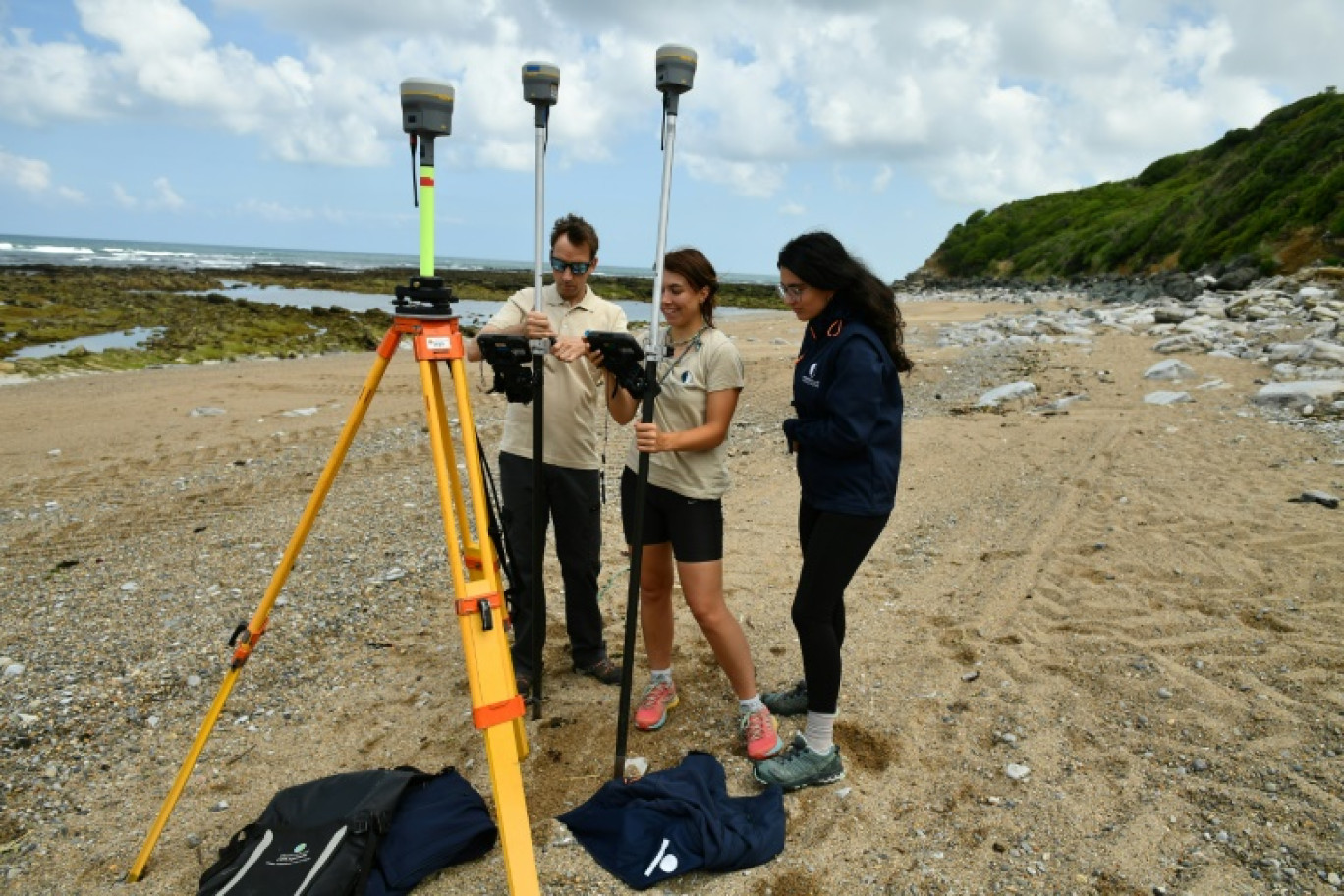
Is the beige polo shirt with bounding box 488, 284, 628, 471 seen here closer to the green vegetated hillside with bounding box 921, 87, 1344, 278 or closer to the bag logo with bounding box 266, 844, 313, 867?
the bag logo with bounding box 266, 844, 313, 867

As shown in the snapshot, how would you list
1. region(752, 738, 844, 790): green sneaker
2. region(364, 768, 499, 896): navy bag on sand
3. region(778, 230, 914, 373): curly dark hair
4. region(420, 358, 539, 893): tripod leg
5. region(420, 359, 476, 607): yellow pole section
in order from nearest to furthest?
region(420, 358, 539, 893): tripod leg < region(420, 359, 476, 607): yellow pole section < region(364, 768, 499, 896): navy bag on sand < region(778, 230, 914, 373): curly dark hair < region(752, 738, 844, 790): green sneaker

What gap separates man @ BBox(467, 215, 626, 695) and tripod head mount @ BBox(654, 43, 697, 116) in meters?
0.92

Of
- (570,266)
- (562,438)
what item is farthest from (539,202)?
(562,438)

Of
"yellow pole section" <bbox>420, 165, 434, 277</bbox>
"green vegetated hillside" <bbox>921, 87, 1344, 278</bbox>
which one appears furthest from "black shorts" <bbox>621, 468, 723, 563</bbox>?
"green vegetated hillside" <bbox>921, 87, 1344, 278</bbox>

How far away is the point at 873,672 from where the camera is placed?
14.9ft

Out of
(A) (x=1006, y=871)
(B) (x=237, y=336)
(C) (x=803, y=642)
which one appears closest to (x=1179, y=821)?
(A) (x=1006, y=871)

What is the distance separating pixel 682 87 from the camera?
3182mm

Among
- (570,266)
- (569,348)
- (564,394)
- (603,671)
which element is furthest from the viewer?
(603,671)

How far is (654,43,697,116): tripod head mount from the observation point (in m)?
3.13

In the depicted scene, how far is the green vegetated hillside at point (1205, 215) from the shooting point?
2264cm

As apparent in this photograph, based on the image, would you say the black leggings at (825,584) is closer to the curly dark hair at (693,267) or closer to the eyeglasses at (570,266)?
the curly dark hair at (693,267)

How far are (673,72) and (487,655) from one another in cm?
220

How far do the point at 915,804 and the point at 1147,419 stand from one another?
24.6 feet

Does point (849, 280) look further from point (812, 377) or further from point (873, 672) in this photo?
point (873, 672)
